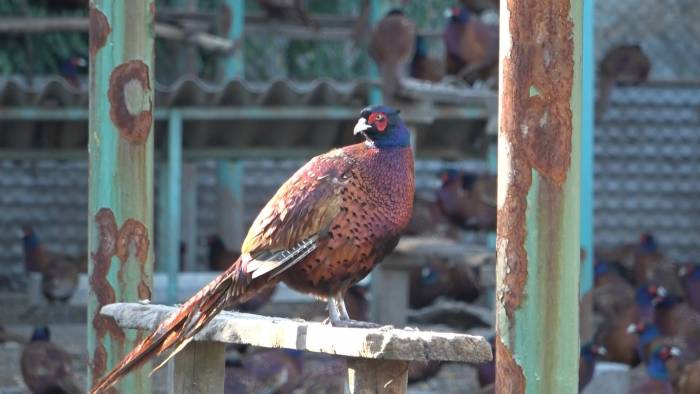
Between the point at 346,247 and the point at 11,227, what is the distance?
9002 millimetres

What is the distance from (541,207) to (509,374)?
1.28 feet

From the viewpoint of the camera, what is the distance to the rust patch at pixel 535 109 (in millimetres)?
3357

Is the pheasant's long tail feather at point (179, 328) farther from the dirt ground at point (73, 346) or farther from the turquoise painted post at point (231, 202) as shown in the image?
the turquoise painted post at point (231, 202)

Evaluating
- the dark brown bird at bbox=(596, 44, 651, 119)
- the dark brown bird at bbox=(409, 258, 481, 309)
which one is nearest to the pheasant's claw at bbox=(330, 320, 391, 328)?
the dark brown bird at bbox=(409, 258, 481, 309)

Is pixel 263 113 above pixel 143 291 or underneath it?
above

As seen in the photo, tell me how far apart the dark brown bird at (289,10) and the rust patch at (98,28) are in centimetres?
663

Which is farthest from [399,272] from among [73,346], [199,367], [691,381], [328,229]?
[328,229]

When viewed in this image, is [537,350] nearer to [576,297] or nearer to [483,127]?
[576,297]

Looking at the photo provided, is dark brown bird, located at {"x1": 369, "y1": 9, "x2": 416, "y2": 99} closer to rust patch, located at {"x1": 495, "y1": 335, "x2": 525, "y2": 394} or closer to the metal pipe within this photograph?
the metal pipe

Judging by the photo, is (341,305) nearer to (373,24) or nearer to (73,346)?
(73,346)

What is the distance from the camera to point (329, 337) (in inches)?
137

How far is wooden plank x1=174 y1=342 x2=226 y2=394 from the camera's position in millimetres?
4164

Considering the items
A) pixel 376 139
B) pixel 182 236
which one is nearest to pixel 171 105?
pixel 182 236

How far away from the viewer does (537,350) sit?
3.35 meters
